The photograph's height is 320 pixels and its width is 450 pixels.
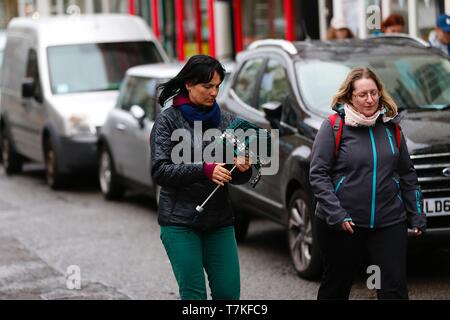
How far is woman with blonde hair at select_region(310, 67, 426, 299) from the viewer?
6.69m

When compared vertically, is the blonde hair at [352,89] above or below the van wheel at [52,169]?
above

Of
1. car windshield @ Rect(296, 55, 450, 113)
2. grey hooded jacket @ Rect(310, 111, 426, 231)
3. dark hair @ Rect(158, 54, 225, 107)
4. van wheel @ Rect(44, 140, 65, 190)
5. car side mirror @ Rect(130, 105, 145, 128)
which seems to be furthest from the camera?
van wheel @ Rect(44, 140, 65, 190)

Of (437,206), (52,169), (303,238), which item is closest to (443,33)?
(303,238)

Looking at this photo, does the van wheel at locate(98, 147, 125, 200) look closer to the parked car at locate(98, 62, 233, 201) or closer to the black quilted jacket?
the parked car at locate(98, 62, 233, 201)

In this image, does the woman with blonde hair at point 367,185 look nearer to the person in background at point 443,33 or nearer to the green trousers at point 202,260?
the green trousers at point 202,260

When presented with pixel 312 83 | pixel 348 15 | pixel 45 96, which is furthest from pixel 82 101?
pixel 312 83

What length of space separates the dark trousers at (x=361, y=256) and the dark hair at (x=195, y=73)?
3.37ft

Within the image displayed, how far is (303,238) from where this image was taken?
9.72 m

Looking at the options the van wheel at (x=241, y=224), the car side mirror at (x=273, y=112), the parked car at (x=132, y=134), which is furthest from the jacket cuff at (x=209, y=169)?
the parked car at (x=132, y=134)

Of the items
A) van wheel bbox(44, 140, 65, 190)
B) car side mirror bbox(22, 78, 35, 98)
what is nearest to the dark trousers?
van wheel bbox(44, 140, 65, 190)

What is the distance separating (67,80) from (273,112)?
7.18 meters

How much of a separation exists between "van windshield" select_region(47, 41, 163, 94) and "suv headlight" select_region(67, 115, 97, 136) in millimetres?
777

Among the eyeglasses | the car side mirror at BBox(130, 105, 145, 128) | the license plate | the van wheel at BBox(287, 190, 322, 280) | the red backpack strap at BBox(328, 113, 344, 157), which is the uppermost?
the eyeglasses

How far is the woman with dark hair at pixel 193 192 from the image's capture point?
645 cm
